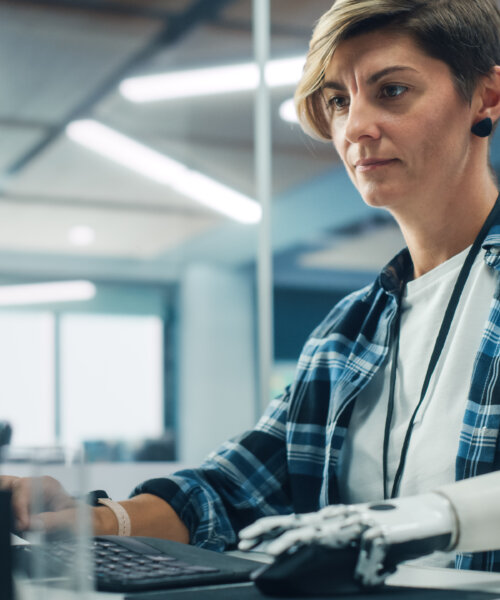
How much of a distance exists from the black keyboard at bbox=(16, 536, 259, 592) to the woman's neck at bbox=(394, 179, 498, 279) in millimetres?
566

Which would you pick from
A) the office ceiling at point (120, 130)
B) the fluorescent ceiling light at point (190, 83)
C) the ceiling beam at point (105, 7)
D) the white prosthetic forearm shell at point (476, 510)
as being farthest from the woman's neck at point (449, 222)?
the ceiling beam at point (105, 7)

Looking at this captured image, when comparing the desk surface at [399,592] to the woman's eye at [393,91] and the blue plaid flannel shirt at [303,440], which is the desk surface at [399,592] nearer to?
the blue plaid flannel shirt at [303,440]

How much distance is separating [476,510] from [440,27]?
0.67 metres

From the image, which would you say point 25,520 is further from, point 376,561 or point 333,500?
point 333,500

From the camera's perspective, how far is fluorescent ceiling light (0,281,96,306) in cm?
287

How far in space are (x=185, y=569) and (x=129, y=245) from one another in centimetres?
233

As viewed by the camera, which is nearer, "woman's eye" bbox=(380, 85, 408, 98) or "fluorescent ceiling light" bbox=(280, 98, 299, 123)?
"woman's eye" bbox=(380, 85, 408, 98)

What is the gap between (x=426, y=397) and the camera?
3.54 ft

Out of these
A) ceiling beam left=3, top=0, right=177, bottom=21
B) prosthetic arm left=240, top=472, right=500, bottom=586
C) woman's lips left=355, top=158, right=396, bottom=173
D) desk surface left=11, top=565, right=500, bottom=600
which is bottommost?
desk surface left=11, top=565, right=500, bottom=600

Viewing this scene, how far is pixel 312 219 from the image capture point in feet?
10.2

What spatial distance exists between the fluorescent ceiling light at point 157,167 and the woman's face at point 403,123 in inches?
64.0

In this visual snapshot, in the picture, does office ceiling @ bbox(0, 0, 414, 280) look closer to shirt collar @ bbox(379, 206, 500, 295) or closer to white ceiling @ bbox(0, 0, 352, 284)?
white ceiling @ bbox(0, 0, 352, 284)

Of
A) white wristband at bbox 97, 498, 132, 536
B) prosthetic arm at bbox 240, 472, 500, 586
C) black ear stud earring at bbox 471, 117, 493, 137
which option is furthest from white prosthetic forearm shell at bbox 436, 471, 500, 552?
black ear stud earring at bbox 471, 117, 493, 137

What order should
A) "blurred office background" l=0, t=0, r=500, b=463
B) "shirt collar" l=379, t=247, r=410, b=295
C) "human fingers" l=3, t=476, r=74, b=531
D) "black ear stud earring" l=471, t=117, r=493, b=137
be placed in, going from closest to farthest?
"human fingers" l=3, t=476, r=74, b=531
"black ear stud earring" l=471, t=117, r=493, b=137
"shirt collar" l=379, t=247, r=410, b=295
"blurred office background" l=0, t=0, r=500, b=463
